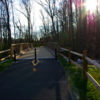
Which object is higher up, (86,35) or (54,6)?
(54,6)

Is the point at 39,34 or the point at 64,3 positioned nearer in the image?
the point at 64,3

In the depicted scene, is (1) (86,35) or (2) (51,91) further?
(1) (86,35)

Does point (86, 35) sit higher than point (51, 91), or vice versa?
point (86, 35)

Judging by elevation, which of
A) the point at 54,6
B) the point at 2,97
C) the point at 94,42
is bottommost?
the point at 2,97

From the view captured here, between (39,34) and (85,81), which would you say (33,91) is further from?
(39,34)

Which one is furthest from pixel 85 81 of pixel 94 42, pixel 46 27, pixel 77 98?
pixel 46 27

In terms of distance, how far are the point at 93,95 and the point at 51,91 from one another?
1385 millimetres

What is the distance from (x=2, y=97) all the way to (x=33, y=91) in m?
1.01

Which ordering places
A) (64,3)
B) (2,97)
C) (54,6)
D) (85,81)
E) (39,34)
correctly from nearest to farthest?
1. (2,97)
2. (85,81)
3. (54,6)
4. (64,3)
5. (39,34)

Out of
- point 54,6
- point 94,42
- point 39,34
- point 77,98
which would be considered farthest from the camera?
point 39,34

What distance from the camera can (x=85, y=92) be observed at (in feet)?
13.3

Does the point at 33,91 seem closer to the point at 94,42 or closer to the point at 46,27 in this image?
the point at 94,42

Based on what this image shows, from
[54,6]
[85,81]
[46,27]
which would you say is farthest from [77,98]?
[46,27]

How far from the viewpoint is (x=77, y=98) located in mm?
3758
